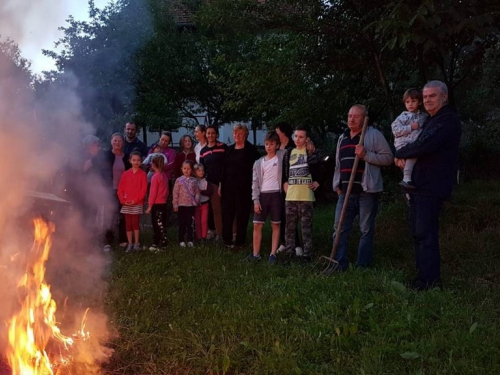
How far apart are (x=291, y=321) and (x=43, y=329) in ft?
6.78

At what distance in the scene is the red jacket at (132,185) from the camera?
8.09 metres

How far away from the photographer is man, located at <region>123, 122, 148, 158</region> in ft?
28.0

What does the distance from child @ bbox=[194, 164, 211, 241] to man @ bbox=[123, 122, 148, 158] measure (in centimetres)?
103

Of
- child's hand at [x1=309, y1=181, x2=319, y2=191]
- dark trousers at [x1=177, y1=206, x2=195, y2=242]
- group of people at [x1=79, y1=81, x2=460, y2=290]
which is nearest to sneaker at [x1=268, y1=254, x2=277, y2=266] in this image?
group of people at [x1=79, y1=81, x2=460, y2=290]

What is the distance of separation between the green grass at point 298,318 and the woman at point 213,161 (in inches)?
62.5

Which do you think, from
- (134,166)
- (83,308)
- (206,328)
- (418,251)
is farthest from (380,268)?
(134,166)

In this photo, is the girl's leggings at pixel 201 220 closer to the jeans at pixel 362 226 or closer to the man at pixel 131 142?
the man at pixel 131 142

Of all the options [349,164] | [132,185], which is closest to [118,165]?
[132,185]

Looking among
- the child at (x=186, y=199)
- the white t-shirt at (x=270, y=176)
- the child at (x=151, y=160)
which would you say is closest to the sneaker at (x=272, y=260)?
the white t-shirt at (x=270, y=176)

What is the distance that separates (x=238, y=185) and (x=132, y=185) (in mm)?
1648

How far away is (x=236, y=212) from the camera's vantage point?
809 cm

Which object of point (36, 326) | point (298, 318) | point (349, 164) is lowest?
point (298, 318)

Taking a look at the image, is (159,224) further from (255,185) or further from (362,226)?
(362,226)

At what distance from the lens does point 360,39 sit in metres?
8.92
